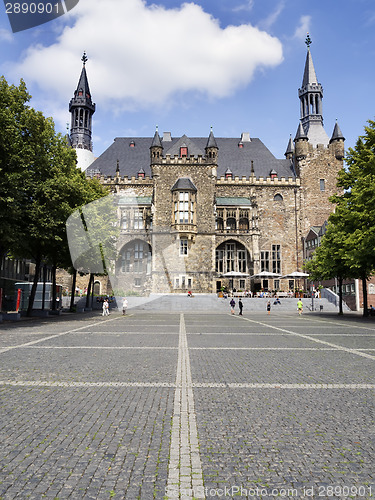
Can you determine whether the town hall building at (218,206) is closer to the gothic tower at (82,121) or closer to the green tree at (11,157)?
the gothic tower at (82,121)

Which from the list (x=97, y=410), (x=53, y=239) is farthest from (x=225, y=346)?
(x=53, y=239)

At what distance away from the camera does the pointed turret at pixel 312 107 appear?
6246 centimetres

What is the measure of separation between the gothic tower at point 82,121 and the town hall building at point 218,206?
7969mm

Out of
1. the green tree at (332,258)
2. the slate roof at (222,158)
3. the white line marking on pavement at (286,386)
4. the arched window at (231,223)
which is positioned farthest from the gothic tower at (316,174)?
the white line marking on pavement at (286,386)

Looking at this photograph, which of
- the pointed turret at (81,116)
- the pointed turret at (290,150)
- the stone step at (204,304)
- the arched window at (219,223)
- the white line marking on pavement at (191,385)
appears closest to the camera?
the white line marking on pavement at (191,385)

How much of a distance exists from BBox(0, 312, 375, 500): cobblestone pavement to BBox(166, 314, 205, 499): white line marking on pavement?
0.04 feet

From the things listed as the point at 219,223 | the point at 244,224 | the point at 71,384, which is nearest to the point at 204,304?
the point at 219,223

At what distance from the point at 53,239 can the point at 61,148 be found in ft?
17.6

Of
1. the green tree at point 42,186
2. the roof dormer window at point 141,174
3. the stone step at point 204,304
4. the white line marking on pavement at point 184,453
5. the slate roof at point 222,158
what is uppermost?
the slate roof at point 222,158

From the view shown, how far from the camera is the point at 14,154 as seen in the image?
1991 cm

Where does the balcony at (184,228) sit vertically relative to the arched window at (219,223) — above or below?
below

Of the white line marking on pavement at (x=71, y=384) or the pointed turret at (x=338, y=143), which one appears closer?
the white line marking on pavement at (x=71, y=384)

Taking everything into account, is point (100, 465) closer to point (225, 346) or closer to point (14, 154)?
point (225, 346)

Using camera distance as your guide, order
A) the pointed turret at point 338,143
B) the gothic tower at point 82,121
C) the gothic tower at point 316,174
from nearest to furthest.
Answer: the gothic tower at point 316,174
the pointed turret at point 338,143
the gothic tower at point 82,121
